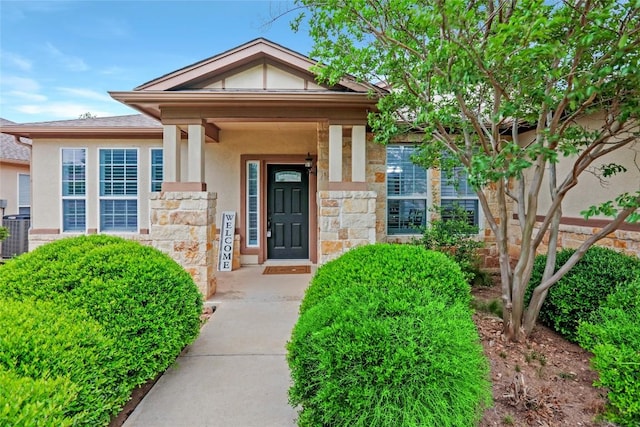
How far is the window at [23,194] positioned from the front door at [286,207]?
1005cm

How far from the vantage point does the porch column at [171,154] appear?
5367 millimetres

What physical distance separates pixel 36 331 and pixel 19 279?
114cm

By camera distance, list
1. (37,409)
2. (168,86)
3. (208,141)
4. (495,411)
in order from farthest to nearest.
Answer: (208,141), (168,86), (495,411), (37,409)

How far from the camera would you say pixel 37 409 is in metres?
1.52

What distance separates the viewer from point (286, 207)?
801cm

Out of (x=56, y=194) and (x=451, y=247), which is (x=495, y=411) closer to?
(x=451, y=247)

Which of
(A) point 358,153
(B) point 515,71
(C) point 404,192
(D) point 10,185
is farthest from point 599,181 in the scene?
(D) point 10,185

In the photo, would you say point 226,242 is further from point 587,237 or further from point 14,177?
point 14,177

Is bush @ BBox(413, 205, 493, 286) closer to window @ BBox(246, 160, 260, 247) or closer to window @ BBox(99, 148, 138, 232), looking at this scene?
window @ BBox(246, 160, 260, 247)

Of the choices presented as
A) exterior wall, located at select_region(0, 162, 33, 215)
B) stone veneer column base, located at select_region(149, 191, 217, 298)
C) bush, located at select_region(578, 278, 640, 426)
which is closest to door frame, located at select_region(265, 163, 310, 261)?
stone veneer column base, located at select_region(149, 191, 217, 298)

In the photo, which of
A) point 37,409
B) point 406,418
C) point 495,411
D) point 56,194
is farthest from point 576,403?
point 56,194

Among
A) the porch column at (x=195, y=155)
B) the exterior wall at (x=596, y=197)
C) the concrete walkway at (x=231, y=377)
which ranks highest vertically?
the porch column at (x=195, y=155)

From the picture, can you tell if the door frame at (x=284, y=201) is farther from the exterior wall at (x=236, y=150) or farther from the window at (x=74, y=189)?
the window at (x=74, y=189)

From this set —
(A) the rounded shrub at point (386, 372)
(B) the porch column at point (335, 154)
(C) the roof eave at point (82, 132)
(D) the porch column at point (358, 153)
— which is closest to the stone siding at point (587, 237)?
(D) the porch column at point (358, 153)
